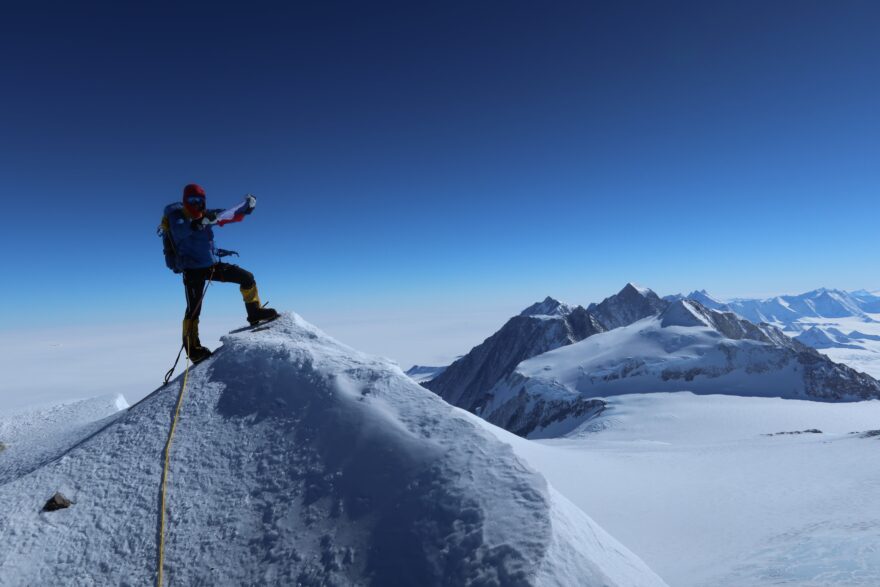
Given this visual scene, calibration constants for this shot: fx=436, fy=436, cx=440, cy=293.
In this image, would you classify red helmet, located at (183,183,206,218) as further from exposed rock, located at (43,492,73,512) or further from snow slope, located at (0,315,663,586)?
exposed rock, located at (43,492,73,512)

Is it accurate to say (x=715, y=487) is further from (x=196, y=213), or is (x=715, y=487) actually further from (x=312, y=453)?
(x=196, y=213)

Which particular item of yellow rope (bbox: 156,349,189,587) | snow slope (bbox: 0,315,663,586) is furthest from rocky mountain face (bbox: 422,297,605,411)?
snow slope (bbox: 0,315,663,586)

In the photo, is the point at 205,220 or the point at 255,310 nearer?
the point at 205,220

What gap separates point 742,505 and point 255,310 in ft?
67.5

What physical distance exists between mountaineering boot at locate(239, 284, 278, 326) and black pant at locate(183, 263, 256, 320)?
916 millimetres

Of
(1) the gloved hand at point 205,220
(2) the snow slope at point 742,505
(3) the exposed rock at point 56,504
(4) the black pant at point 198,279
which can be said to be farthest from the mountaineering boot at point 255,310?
(2) the snow slope at point 742,505

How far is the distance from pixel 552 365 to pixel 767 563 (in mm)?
112415

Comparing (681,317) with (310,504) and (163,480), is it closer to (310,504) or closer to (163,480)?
(310,504)

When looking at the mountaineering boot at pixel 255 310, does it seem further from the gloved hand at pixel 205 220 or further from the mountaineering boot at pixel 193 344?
the gloved hand at pixel 205 220

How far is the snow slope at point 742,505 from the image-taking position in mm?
10859

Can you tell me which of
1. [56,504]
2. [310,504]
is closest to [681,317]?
[310,504]

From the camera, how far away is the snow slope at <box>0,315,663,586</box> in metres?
5.14

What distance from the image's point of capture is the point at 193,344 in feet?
34.4

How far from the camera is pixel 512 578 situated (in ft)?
15.1
